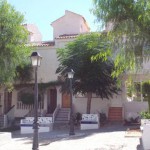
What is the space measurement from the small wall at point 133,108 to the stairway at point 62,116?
507cm

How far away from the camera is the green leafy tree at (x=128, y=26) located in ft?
27.6

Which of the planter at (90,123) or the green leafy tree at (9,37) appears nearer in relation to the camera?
the green leafy tree at (9,37)

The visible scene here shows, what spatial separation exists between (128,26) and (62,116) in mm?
19904

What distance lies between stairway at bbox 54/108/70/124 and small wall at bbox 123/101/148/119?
16.6 ft

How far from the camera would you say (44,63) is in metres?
31.3

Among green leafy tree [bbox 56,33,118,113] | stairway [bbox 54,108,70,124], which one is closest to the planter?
green leafy tree [bbox 56,33,118,113]


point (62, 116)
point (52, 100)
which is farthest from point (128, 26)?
point (52, 100)

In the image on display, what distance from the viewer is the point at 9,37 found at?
20500mm

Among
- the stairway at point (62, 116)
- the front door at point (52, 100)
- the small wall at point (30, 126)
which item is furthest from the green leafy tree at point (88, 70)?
the front door at point (52, 100)

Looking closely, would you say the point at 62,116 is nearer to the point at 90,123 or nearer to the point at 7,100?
the point at 90,123

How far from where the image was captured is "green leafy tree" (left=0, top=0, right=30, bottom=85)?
66.0ft

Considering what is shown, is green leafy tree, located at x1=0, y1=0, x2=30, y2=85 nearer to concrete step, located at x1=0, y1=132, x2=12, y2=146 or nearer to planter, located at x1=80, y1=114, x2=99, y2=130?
concrete step, located at x1=0, y1=132, x2=12, y2=146

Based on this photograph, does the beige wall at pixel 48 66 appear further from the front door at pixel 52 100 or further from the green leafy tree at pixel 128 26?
the green leafy tree at pixel 128 26

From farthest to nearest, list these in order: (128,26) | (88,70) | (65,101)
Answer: (65,101)
(88,70)
(128,26)
